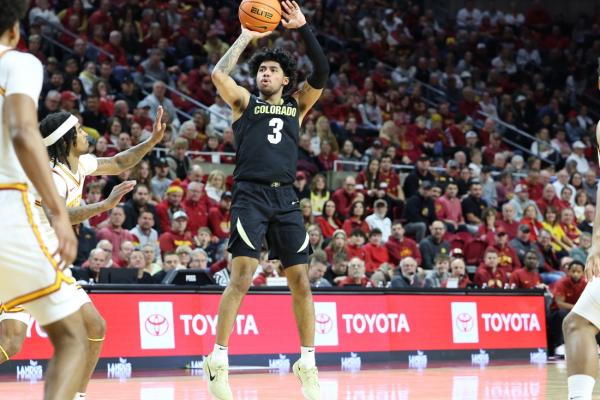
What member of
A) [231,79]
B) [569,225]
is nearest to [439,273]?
[569,225]

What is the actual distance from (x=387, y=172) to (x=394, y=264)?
231 cm

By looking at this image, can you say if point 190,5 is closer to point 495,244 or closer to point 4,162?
point 495,244

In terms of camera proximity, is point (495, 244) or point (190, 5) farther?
point (190, 5)

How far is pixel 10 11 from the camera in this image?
4.45 m

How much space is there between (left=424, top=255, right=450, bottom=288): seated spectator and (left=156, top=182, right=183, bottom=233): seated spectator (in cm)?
378

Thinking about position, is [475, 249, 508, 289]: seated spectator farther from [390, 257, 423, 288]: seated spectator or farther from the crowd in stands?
[390, 257, 423, 288]: seated spectator

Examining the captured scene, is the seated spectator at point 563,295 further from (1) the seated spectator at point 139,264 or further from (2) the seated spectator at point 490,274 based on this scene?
(1) the seated spectator at point 139,264

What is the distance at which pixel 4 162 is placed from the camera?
4449mm

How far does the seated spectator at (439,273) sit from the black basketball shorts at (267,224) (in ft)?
26.5

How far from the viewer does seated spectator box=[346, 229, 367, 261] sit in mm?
16031

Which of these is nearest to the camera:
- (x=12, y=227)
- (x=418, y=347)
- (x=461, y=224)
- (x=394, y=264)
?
(x=12, y=227)

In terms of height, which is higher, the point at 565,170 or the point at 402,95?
the point at 402,95

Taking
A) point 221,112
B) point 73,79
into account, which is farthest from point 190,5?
point 73,79

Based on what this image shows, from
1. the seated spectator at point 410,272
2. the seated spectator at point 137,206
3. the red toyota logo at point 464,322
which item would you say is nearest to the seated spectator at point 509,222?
the seated spectator at point 410,272
